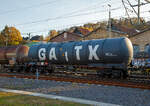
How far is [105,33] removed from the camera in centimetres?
3812

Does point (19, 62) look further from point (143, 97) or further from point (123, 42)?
point (143, 97)

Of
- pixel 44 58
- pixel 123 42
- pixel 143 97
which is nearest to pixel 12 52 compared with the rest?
pixel 44 58

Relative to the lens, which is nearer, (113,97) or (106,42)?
(113,97)

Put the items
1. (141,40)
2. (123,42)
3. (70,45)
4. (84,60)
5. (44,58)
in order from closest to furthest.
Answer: (123,42) → (84,60) → (70,45) → (44,58) → (141,40)

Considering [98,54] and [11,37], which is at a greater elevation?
[11,37]

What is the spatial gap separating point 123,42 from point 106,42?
1.44m

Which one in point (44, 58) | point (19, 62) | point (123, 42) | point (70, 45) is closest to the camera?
point (123, 42)

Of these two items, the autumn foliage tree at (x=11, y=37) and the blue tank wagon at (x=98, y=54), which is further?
the autumn foliage tree at (x=11, y=37)

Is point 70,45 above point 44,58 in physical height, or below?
above

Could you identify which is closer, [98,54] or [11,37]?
[98,54]

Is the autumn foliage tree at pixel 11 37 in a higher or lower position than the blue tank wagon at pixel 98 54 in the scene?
higher

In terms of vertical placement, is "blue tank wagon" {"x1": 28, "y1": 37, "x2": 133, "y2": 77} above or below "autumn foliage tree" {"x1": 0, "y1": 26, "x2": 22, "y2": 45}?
below

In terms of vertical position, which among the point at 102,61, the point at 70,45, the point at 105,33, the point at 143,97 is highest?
the point at 105,33

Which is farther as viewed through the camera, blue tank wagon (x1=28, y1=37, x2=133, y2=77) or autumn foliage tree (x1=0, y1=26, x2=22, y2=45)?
autumn foliage tree (x1=0, y1=26, x2=22, y2=45)
